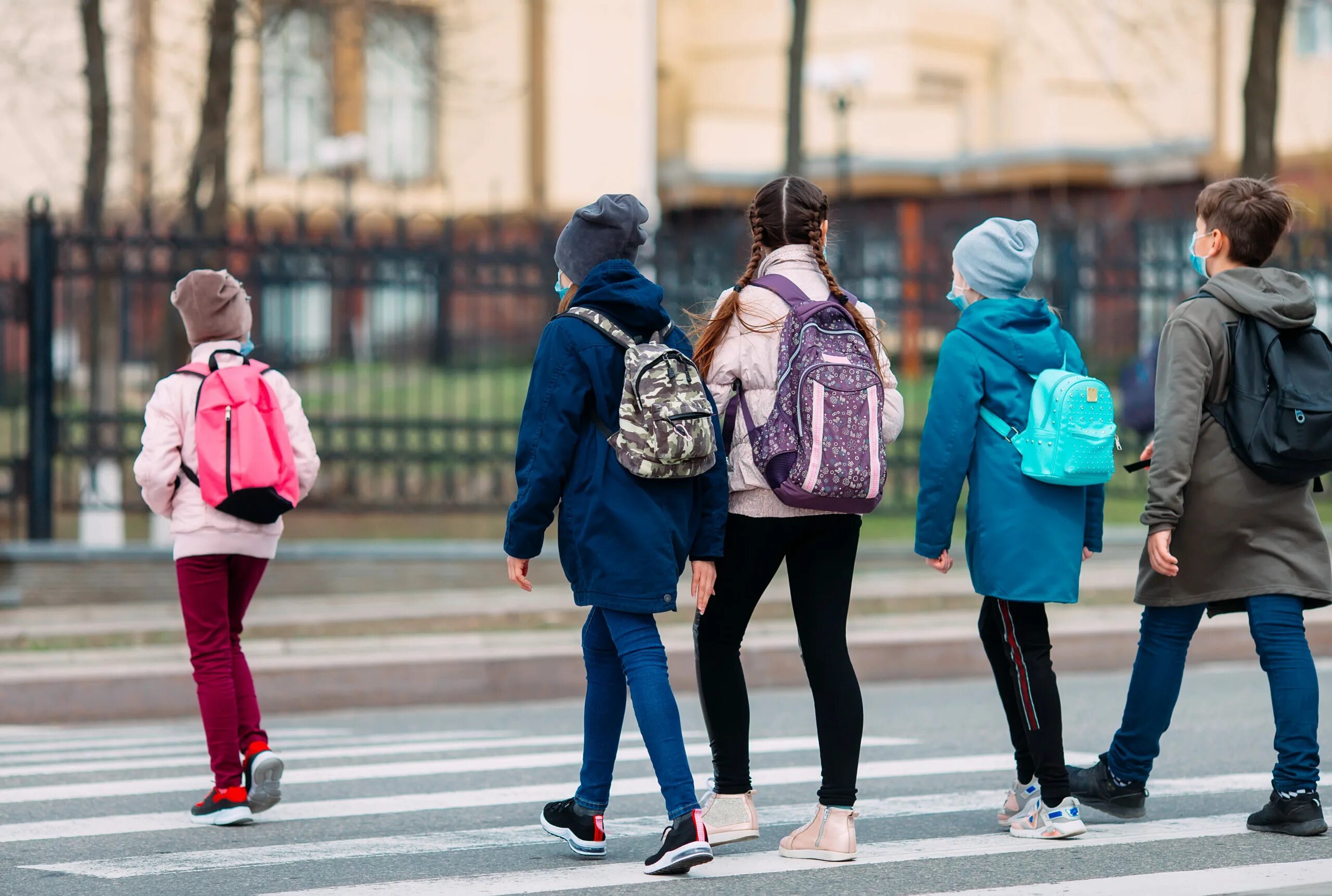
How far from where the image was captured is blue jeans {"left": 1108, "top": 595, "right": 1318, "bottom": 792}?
5246mm

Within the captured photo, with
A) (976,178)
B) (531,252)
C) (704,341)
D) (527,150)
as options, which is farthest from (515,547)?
(976,178)

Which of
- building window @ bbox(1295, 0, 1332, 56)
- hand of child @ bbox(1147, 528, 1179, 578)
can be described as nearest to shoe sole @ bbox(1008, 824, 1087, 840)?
hand of child @ bbox(1147, 528, 1179, 578)

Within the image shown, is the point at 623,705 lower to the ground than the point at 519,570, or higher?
lower

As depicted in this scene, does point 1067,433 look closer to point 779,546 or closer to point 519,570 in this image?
point 779,546

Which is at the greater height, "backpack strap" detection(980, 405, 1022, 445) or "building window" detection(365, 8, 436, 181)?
"building window" detection(365, 8, 436, 181)

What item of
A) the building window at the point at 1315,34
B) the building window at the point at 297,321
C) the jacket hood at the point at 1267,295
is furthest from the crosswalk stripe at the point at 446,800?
the building window at the point at 1315,34

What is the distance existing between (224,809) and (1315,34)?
3197 centimetres

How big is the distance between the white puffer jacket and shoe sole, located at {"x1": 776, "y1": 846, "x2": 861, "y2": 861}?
94 cm

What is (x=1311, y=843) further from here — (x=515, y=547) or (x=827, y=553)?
(x=515, y=547)

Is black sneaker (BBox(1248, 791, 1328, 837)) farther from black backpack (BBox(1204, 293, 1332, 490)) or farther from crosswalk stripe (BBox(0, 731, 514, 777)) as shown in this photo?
crosswalk stripe (BBox(0, 731, 514, 777))

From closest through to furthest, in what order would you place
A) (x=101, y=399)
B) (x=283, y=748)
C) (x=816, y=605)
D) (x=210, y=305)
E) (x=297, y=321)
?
(x=816, y=605), (x=210, y=305), (x=283, y=748), (x=101, y=399), (x=297, y=321)

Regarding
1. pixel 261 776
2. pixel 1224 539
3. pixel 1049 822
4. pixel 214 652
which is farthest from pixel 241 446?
pixel 1224 539

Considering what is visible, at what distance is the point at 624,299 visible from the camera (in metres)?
4.89

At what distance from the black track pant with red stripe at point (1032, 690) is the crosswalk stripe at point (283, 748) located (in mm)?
2815
